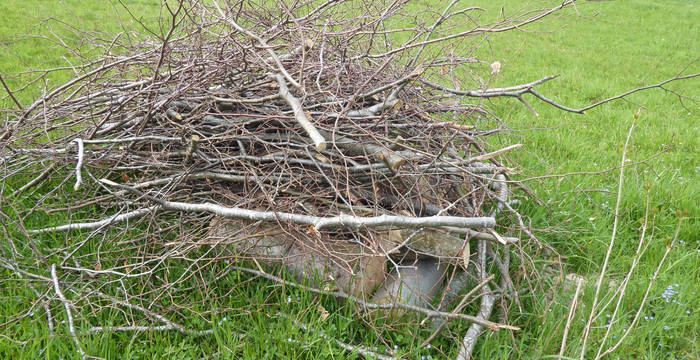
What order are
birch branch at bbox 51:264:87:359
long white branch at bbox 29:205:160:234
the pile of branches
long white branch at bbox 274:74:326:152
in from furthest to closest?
long white branch at bbox 29:205:160:234, the pile of branches, birch branch at bbox 51:264:87:359, long white branch at bbox 274:74:326:152

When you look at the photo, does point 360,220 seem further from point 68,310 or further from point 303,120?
point 68,310

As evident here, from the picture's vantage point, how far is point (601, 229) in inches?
127

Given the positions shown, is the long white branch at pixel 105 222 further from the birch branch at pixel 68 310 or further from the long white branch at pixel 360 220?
the long white branch at pixel 360 220

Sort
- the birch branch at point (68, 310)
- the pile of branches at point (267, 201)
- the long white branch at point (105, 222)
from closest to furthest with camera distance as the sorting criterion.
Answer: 1. the birch branch at point (68, 310)
2. the pile of branches at point (267, 201)
3. the long white branch at point (105, 222)

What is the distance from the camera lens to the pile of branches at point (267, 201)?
7.73 ft

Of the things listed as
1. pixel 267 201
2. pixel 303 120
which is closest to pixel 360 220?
pixel 303 120

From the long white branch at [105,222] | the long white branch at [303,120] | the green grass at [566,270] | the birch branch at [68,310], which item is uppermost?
the long white branch at [303,120]

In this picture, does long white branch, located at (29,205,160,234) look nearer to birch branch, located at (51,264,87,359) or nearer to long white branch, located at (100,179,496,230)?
birch branch, located at (51,264,87,359)

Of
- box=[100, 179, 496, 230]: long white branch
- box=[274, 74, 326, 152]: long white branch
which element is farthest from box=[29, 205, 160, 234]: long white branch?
box=[274, 74, 326, 152]: long white branch

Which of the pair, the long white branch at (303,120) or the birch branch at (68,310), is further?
the birch branch at (68,310)

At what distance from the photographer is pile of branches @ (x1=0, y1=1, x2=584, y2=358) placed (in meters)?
2.36

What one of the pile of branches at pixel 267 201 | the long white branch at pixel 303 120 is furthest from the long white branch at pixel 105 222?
the long white branch at pixel 303 120

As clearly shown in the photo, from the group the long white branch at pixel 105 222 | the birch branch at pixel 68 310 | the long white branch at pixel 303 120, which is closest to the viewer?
the long white branch at pixel 303 120

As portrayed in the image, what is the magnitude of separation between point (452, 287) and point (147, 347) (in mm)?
1509
